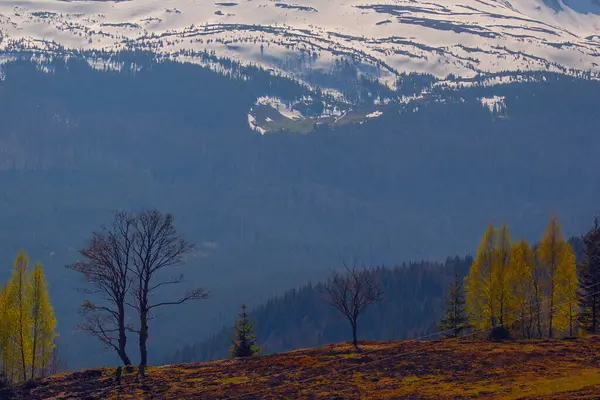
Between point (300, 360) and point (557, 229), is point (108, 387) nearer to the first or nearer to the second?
→ point (300, 360)

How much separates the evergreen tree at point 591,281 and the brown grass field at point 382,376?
531 inches

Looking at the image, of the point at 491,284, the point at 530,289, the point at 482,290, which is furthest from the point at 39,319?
the point at 530,289

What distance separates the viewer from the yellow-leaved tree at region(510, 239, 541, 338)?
109m

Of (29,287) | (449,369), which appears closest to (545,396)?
(449,369)

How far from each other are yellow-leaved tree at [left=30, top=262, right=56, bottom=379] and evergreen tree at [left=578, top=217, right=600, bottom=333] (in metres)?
52.4

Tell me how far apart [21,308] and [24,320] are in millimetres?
1359

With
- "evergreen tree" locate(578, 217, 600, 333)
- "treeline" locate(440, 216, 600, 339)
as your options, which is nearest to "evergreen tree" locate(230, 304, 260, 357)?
"treeline" locate(440, 216, 600, 339)

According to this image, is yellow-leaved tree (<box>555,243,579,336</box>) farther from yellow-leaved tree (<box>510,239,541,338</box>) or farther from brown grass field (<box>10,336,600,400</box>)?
brown grass field (<box>10,336,600,400</box>)

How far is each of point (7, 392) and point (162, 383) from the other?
11.7 m

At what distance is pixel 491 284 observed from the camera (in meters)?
111

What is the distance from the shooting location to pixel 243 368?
85.8 m

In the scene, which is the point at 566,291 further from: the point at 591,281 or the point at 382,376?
the point at 382,376

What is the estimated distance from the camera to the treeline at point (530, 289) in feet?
351

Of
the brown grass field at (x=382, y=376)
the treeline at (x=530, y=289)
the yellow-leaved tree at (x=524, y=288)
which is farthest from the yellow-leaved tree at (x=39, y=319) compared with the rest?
the yellow-leaved tree at (x=524, y=288)
